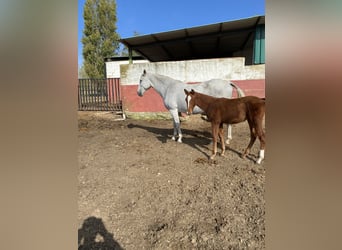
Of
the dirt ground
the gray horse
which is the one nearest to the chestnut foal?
the dirt ground

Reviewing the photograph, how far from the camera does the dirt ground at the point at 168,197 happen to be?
167 cm

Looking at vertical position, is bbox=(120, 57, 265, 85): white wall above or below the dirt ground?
above

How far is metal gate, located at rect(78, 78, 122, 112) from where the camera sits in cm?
912

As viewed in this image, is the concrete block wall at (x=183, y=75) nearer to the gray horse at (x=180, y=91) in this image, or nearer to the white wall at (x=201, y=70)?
the white wall at (x=201, y=70)

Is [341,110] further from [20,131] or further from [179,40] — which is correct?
[179,40]

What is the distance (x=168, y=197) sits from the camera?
7.62 ft

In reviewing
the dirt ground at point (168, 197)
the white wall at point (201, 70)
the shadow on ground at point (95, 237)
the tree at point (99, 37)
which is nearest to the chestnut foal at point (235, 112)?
the dirt ground at point (168, 197)

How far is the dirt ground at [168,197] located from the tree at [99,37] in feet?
39.7

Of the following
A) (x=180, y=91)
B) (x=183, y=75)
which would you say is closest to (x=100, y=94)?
(x=183, y=75)

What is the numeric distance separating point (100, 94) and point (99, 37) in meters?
7.81

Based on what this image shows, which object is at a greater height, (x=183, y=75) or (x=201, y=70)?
(x=201, y=70)

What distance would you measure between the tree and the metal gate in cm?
642

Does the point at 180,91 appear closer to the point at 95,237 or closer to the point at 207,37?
the point at 95,237

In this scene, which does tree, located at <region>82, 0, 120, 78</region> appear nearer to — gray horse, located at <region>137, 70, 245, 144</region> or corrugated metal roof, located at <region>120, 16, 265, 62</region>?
corrugated metal roof, located at <region>120, 16, 265, 62</region>
